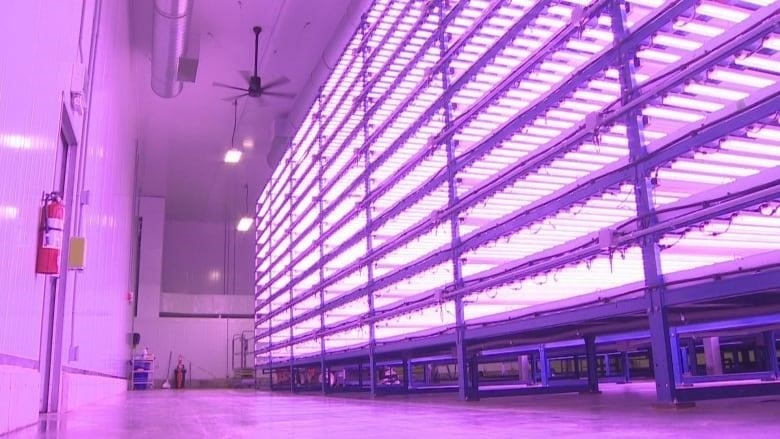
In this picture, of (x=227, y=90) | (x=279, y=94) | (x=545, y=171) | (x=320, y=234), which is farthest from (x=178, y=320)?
(x=545, y=171)

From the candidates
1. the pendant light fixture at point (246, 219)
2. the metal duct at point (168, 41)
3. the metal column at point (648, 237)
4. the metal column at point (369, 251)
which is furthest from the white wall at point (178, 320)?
the metal column at point (648, 237)

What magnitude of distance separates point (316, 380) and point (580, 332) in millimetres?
10211

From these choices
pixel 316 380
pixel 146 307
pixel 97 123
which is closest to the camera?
pixel 97 123

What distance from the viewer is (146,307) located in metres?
20.8

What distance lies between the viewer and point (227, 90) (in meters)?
13.8

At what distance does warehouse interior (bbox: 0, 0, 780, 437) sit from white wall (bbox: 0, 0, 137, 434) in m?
0.03

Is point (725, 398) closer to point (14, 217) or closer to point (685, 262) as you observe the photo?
point (685, 262)

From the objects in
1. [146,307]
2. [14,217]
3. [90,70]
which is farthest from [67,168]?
[146,307]

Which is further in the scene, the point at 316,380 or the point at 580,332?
the point at 316,380

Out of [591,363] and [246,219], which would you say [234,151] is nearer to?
[246,219]

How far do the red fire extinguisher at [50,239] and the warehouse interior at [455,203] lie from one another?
0.02 meters

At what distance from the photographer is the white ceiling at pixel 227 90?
11156 mm

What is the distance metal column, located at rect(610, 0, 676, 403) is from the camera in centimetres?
360

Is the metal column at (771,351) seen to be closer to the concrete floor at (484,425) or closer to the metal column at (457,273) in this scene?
the concrete floor at (484,425)
